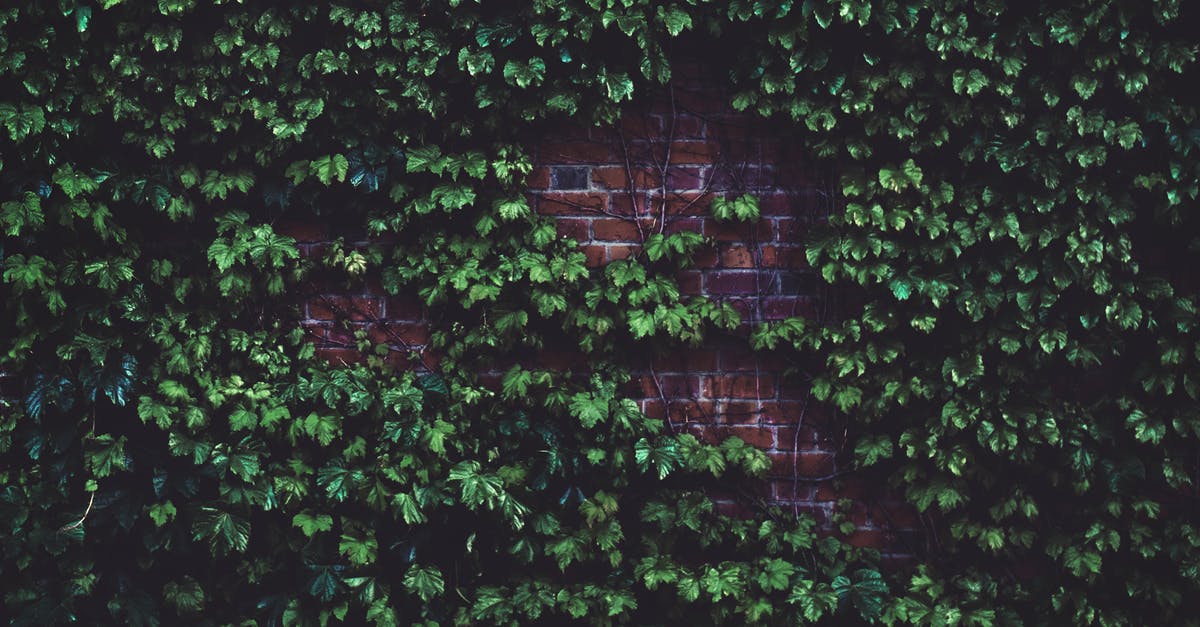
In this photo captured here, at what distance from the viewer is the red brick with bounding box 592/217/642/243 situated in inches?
109

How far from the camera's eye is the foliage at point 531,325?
8.35 ft

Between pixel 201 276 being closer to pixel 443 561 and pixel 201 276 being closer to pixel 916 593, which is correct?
pixel 443 561

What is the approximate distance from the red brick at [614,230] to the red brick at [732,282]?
0.28m

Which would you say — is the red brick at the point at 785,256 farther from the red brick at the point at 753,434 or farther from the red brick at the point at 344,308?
the red brick at the point at 344,308

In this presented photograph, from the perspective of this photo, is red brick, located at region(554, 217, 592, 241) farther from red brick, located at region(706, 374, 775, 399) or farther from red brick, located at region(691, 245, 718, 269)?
red brick, located at region(706, 374, 775, 399)

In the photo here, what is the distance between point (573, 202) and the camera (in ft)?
9.11

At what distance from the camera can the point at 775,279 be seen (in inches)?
109

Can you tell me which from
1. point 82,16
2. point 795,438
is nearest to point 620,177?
point 795,438

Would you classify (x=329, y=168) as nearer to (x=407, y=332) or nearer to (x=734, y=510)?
(x=407, y=332)

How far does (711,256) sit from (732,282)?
4.4 inches

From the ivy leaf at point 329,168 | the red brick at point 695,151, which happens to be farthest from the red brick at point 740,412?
the ivy leaf at point 329,168

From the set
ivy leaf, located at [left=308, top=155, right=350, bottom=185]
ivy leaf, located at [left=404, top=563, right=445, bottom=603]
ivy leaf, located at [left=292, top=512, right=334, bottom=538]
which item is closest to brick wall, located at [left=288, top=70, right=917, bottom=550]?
ivy leaf, located at [left=308, top=155, right=350, bottom=185]

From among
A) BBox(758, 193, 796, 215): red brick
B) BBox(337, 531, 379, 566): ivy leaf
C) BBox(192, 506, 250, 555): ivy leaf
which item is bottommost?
BBox(337, 531, 379, 566): ivy leaf

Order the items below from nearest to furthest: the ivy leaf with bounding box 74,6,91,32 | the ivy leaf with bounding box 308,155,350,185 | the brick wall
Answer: the ivy leaf with bounding box 74,6,91,32 < the ivy leaf with bounding box 308,155,350,185 < the brick wall
